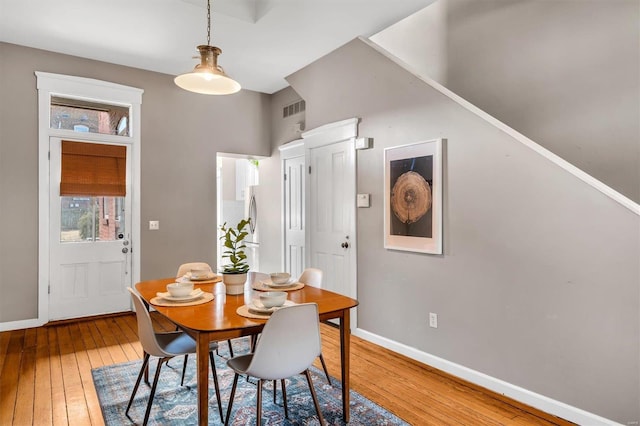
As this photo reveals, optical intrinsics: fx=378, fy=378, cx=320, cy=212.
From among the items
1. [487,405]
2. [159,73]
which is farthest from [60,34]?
[487,405]


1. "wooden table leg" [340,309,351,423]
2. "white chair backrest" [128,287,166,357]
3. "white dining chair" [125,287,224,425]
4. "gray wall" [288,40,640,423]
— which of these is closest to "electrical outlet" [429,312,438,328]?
"gray wall" [288,40,640,423]

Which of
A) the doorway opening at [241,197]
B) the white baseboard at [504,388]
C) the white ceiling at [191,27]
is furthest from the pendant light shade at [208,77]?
the doorway opening at [241,197]

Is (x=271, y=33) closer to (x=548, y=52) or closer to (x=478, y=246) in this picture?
(x=548, y=52)

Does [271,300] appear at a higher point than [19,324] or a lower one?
higher

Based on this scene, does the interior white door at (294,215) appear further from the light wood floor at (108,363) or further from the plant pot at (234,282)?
the plant pot at (234,282)

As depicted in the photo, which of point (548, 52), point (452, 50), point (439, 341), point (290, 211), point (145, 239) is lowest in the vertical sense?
point (439, 341)

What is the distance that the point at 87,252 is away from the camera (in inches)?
169

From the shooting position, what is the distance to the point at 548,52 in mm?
2916

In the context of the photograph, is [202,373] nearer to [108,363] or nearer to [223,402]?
[223,402]

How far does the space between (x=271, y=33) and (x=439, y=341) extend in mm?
3171

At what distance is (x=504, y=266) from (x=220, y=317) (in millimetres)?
1928

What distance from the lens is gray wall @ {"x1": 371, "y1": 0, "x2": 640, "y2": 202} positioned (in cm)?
257

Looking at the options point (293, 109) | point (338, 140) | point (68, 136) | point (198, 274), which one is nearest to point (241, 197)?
point (293, 109)

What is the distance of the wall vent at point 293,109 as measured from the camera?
5004 mm
